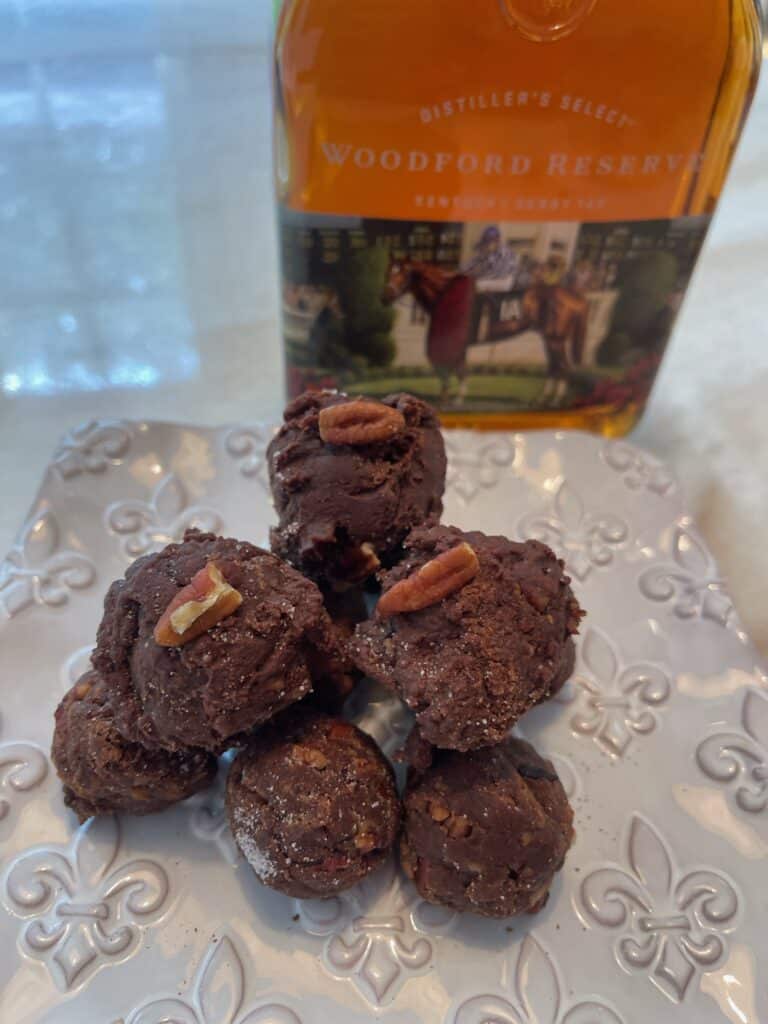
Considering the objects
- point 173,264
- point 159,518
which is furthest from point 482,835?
point 173,264

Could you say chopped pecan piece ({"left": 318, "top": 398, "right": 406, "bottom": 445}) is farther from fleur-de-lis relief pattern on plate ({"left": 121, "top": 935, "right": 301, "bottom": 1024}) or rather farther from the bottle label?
fleur-de-lis relief pattern on plate ({"left": 121, "top": 935, "right": 301, "bottom": 1024})

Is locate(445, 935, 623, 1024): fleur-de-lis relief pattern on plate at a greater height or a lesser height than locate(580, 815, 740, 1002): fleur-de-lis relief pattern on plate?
lesser

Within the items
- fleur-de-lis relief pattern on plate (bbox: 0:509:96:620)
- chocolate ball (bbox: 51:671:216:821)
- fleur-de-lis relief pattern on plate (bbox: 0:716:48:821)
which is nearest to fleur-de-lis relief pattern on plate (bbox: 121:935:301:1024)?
chocolate ball (bbox: 51:671:216:821)

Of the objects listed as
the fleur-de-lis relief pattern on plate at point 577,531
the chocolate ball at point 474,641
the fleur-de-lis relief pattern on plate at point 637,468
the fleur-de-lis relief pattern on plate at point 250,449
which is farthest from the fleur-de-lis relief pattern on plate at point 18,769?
the fleur-de-lis relief pattern on plate at point 637,468

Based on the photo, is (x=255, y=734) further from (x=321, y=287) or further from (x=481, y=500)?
(x=321, y=287)

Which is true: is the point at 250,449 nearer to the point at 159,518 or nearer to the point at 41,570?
the point at 159,518

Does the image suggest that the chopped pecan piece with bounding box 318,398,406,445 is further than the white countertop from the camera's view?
No
